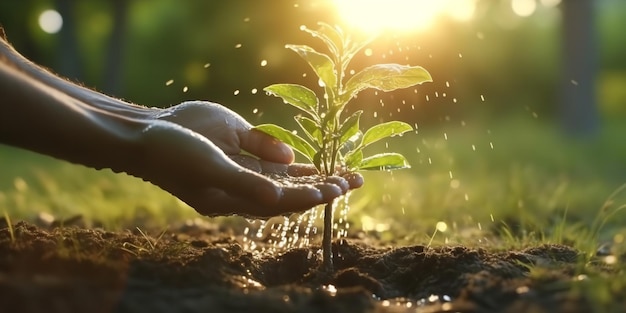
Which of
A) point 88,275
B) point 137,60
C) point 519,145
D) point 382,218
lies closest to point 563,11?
point 519,145

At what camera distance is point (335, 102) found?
3066mm

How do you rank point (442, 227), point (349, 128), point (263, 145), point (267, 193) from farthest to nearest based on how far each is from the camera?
1. point (442, 227)
2. point (263, 145)
3. point (349, 128)
4. point (267, 193)

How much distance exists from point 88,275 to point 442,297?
1266mm

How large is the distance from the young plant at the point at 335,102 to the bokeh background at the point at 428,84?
165cm

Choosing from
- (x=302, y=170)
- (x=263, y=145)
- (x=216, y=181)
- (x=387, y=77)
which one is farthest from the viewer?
(x=302, y=170)

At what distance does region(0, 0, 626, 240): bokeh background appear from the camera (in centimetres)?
611

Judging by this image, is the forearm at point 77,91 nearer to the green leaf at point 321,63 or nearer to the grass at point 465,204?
the grass at point 465,204

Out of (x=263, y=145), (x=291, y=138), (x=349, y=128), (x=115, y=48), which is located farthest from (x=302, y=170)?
(x=115, y=48)

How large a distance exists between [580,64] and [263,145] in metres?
9.79

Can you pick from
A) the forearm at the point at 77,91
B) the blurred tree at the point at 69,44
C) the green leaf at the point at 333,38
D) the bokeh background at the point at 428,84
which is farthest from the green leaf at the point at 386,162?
the blurred tree at the point at 69,44

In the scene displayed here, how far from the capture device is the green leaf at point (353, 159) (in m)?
3.18

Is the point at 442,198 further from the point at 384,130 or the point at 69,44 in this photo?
the point at 69,44

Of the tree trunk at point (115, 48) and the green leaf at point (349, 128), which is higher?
the tree trunk at point (115, 48)

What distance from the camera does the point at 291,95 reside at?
10.1 ft
